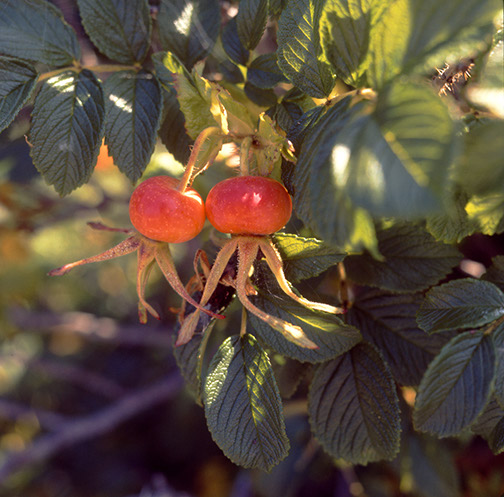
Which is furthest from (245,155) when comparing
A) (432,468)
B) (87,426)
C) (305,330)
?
(87,426)

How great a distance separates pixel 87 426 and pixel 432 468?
179 cm

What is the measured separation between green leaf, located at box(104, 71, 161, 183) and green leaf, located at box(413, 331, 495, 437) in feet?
2.45

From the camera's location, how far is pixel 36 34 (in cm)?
114

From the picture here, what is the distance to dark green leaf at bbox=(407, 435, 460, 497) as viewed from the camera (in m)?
1.78

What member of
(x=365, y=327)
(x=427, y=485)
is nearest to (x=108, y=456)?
(x=427, y=485)

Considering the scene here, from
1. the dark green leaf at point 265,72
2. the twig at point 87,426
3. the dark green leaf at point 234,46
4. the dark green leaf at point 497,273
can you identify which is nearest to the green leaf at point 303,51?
the dark green leaf at point 265,72

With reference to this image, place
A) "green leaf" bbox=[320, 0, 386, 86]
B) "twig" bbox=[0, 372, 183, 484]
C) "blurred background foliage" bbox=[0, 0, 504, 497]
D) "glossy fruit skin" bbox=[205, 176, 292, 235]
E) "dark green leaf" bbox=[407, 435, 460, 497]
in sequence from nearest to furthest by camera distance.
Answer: "green leaf" bbox=[320, 0, 386, 86]
"glossy fruit skin" bbox=[205, 176, 292, 235]
"dark green leaf" bbox=[407, 435, 460, 497]
"blurred background foliage" bbox=[0, 0, 504, 497]
"twig" bbox=[0, 372, 183, 484]

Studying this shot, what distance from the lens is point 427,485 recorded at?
1.79m

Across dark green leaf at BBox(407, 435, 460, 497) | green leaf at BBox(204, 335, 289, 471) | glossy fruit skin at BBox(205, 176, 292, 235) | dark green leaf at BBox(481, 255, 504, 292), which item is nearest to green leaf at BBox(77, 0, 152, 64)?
glossy fruit skin at BBox(205, 176, 292, 235)

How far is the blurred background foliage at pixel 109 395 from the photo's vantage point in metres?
1.97

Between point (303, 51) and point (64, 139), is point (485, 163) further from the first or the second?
point (64, 139)

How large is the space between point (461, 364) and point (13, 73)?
111 centimetres

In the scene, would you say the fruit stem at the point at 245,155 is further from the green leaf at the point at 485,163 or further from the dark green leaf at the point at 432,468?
the dark green leaf at the point at 432,468

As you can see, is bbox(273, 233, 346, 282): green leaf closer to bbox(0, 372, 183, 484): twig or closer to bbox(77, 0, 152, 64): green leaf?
bbox(77, 0, 152, 64): green leaf
